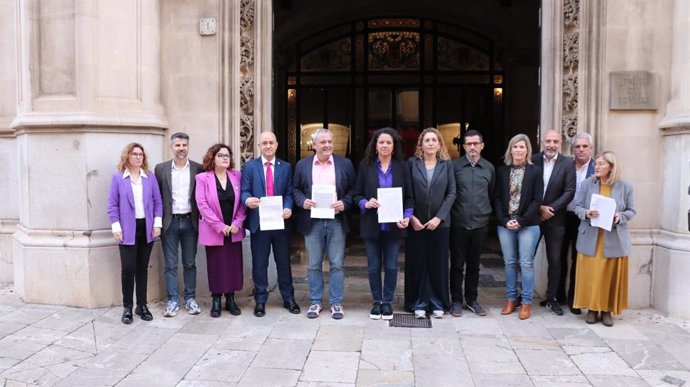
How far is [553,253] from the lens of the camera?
6508 millimetres

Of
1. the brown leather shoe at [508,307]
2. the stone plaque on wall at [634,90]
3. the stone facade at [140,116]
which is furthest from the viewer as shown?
the stone plaque on wall at [634,90]

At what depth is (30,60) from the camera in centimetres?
671

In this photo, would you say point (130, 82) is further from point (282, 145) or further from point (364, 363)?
point (282, 145)

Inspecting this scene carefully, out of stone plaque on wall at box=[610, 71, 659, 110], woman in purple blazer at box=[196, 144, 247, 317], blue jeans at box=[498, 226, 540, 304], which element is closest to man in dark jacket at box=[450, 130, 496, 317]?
blue jeans at box=[498, 226, 540, 304]

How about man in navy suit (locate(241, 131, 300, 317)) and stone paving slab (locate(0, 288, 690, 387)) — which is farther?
man in navy suit (locate(241, 131, 300, 317))

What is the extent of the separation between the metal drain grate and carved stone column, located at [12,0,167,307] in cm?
316

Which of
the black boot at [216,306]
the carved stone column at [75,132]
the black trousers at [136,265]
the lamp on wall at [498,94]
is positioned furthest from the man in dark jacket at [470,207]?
the lamp on wall at [498,94]

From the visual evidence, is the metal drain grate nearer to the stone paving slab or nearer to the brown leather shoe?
the stone paving slab

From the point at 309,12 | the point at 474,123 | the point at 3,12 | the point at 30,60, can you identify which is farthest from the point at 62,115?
the point at 474,123

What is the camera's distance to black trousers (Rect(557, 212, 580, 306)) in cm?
656

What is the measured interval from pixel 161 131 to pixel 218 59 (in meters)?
1.11

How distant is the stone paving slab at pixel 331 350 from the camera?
15.2ft

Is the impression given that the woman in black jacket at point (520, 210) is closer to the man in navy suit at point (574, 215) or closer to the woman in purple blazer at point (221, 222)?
the man in navy suit at point (574, 215)

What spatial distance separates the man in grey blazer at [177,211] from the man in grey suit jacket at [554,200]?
3.79 metres
